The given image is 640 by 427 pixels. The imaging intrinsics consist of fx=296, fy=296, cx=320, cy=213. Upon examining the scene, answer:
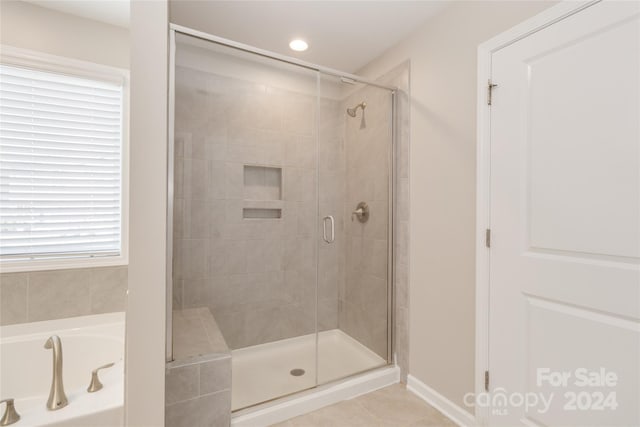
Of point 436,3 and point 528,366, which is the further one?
point 436,3

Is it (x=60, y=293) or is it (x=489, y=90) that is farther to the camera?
(x=60, y=293)

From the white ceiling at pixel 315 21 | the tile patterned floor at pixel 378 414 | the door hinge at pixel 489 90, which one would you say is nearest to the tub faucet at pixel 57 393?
the tile patterned floor at pixel 378 414

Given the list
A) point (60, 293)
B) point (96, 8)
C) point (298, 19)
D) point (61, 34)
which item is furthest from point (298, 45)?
point (60, 293)

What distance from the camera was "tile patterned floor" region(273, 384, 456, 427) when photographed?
1695mm

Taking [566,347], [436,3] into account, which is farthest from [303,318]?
[436,3]

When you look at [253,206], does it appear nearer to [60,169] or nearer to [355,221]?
[355,221]

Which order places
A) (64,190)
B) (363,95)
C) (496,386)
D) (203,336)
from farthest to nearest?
(363,95)
(64,190)
(203,336)
(496,386)

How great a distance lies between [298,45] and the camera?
2.35 meters

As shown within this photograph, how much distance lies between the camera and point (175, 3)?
1.87m

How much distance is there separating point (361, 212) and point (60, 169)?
1.99 m

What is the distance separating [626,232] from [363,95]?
5.50 ft

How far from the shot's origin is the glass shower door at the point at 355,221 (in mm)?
2199

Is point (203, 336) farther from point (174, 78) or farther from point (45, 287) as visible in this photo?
point (174, 78)

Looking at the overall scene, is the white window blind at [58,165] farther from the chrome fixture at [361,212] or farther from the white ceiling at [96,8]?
the chrome fixture at [361,212]
